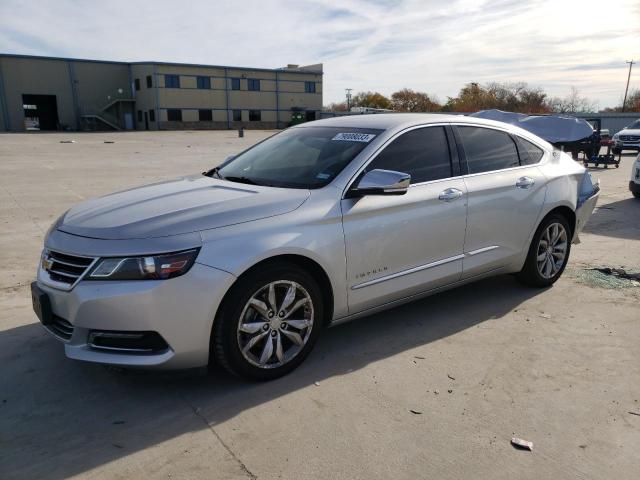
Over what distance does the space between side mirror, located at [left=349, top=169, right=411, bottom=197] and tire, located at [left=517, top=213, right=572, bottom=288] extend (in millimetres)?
2011

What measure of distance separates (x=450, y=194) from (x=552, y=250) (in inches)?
66.3

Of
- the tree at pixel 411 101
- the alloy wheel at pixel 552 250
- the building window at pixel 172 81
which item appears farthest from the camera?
the tree at pixel 411 101

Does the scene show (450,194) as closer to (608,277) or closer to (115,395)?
(608,277)

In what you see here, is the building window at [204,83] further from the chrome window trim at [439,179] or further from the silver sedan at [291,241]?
the chrome window trim at [439,179]

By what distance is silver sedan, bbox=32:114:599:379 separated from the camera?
295 cm

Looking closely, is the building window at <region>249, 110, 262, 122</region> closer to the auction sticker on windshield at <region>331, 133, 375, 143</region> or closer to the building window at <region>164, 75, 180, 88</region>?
→ the building window at <region>164, 75, 180, 88</region>

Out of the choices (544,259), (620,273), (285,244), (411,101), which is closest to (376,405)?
(285,244)

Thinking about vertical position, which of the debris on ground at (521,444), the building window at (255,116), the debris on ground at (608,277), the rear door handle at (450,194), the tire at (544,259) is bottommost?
the debris on ground at (521,444)

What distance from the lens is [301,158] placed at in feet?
13.6

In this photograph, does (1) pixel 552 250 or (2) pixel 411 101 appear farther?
(2) pixel 411 101

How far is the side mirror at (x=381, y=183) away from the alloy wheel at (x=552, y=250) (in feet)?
6.99

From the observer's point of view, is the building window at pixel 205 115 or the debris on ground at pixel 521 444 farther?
the building window at pixel 205 115

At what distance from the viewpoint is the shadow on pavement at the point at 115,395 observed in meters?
2.72

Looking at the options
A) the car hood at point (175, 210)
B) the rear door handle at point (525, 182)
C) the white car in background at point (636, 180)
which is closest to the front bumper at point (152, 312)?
the car hood at point (175, 210)
